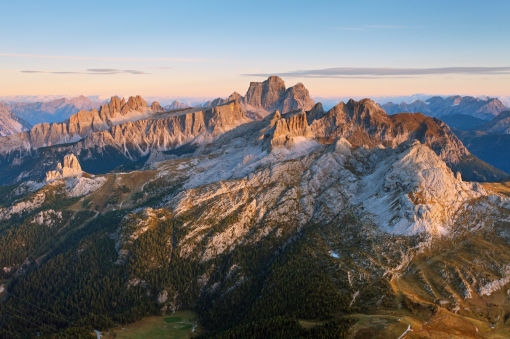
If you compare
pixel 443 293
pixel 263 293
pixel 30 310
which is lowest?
pixel 30 310

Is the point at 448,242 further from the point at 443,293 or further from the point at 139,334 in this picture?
the point at 139,334

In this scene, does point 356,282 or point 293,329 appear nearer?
point 293,329

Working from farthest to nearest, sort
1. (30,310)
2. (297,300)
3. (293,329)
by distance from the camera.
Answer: (30,310) → (297,300) → (293,329)

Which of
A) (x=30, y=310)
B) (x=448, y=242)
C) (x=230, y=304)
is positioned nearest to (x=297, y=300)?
(x=230, y=304)

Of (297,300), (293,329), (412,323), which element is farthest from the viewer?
(297,300)

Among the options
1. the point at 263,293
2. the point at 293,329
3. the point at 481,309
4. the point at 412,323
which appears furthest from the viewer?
the point at 263,293

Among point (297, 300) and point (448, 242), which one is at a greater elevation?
point (448, 242)

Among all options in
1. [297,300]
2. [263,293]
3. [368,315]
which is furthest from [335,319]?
[263,293]

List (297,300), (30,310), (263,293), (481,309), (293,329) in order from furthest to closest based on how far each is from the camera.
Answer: (30,310), (263,293), (297,300), (481,309), (293,329)

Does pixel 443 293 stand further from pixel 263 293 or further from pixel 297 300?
pixel 263 293
